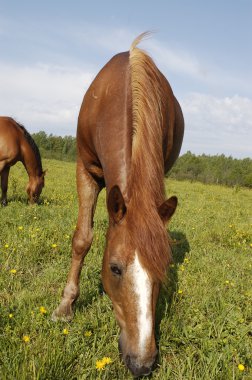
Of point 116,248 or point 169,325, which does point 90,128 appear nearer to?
point 116,248

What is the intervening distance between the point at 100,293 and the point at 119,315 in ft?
4.08

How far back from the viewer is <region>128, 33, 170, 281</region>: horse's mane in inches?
91.2

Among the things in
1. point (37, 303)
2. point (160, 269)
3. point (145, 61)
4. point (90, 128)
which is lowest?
point (37, 303)

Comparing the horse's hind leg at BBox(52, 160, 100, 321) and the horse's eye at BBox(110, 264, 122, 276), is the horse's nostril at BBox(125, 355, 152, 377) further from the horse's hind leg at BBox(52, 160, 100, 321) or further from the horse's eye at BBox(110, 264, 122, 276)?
the horse's hind leg at BBox(52, 160, 100, 321)

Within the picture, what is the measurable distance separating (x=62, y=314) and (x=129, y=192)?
1.28 metres

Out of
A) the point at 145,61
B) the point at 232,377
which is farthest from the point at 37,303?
the point at 145,61

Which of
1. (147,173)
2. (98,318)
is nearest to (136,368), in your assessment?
(98,318)

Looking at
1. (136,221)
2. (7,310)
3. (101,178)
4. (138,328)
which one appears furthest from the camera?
(101,178)

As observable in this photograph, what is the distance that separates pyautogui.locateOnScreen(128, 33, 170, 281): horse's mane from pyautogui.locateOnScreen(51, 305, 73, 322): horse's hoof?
3.61ft

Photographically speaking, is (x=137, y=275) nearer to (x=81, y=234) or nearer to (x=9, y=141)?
(x=81, y=234)

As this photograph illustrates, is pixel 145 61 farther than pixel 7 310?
Yes

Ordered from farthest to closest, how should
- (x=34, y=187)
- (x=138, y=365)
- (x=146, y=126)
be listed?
(x=34, y=187) < (x=146, y=126) < (x=138, y=365)

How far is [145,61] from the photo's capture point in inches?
143

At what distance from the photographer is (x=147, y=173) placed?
262 centimetres
